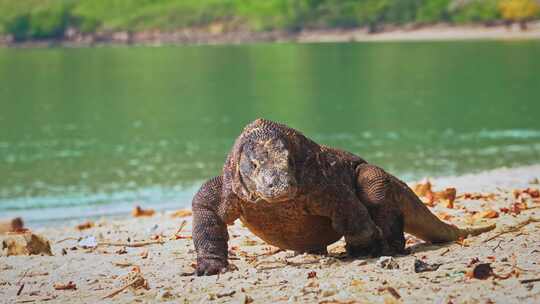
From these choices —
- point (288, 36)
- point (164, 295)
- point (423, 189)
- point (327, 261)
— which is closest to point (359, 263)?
point (327, 261)

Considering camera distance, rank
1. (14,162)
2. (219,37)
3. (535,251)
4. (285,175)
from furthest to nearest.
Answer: (219,37)
(14,162)
(535,251)
(285,175)

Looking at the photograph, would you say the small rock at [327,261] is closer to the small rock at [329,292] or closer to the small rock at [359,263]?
the small rock at [359,263]

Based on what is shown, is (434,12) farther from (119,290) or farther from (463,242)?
(119,290)

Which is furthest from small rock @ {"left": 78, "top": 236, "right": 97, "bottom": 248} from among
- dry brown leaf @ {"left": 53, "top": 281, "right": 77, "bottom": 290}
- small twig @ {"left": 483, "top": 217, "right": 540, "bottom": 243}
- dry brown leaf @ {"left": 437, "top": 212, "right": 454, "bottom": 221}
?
small twig @ {"left": 483, "top": 217, "right": 540, "bottom": 243}

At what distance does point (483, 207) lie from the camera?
10.3 m

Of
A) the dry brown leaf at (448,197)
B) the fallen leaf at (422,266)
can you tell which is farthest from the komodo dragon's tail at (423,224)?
the dry brown leaf at (448,197)

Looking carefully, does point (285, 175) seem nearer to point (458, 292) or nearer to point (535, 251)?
point (458, 292)

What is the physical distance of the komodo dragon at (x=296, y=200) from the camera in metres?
6.97

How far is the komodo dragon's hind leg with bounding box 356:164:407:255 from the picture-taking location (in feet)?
25.2

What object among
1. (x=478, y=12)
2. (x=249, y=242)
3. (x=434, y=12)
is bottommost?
(x=478, y=12)

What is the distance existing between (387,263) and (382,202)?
705 mm

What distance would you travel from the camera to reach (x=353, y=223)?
294 inches

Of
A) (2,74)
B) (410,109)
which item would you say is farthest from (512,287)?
(2,74)

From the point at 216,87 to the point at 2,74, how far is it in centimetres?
3138
